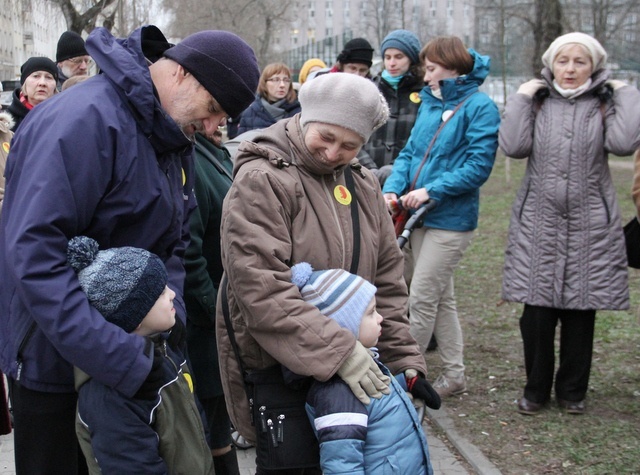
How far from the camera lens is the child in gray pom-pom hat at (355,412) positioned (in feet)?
8.72

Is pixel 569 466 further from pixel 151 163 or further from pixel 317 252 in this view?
pixel 151 163

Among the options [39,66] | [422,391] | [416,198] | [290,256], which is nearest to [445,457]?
[416,198]

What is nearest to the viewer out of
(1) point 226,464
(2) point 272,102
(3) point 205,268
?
(3) point 205,268

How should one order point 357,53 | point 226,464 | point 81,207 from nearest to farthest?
1. point 81,207
2. point 226,464
3. point 357,53

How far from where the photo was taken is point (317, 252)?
2.85m

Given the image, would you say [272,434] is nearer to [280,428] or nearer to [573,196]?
[280,428]

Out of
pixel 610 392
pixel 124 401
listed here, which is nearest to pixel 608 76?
pixel 610 392

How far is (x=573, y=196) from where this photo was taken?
4.67 m

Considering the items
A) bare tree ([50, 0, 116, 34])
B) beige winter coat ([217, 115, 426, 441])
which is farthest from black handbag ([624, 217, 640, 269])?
bare tree ([50, 0, 116, 34])

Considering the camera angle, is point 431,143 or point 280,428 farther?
point 431,143

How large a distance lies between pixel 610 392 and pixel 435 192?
1.69 meters

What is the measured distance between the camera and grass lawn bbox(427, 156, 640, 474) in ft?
14.3

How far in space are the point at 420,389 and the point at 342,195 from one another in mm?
745

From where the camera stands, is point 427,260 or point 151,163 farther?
point 427,260
